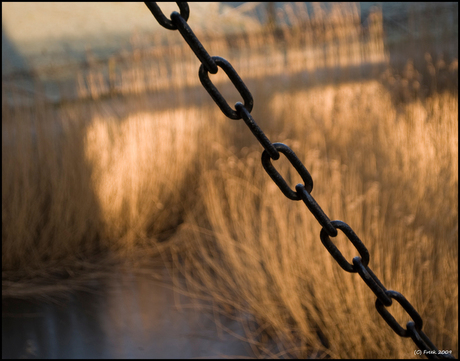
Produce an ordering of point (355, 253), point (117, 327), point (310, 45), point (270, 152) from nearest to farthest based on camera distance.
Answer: point (270, 152)
point (355, 253)
point (117, 327)
point (310, 45)

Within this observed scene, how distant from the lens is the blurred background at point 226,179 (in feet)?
6.57

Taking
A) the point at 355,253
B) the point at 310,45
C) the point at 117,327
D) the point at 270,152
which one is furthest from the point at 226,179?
the point at 270,152

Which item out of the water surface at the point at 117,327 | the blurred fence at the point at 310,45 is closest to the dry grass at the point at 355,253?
the water surface at the point at 117,327

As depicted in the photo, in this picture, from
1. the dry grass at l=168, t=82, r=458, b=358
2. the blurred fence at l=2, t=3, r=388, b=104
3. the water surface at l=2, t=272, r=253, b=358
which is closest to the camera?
the dry grass at l=168, t=82, r=458, b=358

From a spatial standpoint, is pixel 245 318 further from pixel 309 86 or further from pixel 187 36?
pixel 309 86

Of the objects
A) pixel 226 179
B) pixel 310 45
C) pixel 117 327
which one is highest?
pixel 310 45

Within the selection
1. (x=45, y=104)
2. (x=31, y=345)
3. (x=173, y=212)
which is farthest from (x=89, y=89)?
(x=31, y=345)

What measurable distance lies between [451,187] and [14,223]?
8.38 feet

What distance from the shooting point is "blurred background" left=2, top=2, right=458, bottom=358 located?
2004mm

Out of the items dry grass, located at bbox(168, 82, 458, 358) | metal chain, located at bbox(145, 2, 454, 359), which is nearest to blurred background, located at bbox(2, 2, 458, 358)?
dry grass, located at bbox(168, 82, 458, 358)

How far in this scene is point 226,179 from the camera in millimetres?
3848

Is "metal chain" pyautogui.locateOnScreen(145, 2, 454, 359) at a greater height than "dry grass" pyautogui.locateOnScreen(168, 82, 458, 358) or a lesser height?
greater

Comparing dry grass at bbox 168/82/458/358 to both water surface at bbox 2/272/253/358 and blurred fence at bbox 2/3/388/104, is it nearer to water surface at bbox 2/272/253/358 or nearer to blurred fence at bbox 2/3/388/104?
water surface at bbox 2/272/253/358

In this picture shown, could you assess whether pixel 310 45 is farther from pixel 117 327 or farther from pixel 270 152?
pixel 270 152
